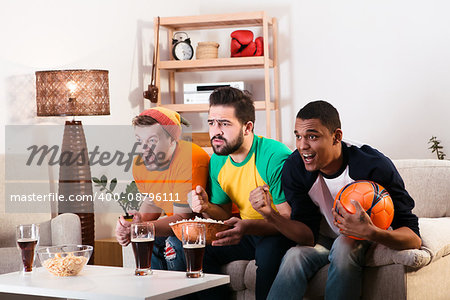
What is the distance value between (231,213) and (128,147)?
2.10 m

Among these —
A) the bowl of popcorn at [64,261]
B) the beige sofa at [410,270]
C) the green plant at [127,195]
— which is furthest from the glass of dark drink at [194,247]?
the green plant at [127,195]

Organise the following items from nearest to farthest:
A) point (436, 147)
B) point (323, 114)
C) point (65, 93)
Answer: point (323, 114)
point (65, 93)
point (436, 147)

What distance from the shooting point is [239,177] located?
114 inches

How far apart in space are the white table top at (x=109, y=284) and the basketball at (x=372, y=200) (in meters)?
0.54

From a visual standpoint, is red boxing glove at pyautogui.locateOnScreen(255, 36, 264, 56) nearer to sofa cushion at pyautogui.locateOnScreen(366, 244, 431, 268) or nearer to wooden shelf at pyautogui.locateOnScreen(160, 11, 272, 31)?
wooden shelf at pyautogui.locateOnScreen(160, 11, 272, 31)

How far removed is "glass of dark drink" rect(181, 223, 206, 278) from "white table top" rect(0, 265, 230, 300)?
0.11 ft

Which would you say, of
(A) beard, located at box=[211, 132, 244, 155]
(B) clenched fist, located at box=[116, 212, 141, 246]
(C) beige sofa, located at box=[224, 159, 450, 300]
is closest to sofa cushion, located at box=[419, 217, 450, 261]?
(C) beige sofa, located at box=[224, 159, 450, 300]

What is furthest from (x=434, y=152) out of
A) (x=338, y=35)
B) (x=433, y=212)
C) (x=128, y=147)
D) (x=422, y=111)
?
(x=128, y=147)

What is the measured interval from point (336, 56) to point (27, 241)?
11.5 feet

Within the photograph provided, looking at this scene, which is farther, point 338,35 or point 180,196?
point 338,35

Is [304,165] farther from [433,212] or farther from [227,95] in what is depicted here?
[433,212]

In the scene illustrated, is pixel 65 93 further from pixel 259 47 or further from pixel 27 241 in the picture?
pixel 259 47

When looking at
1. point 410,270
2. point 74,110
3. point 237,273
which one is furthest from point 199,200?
point 74,110

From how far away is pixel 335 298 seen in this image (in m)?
2.42
